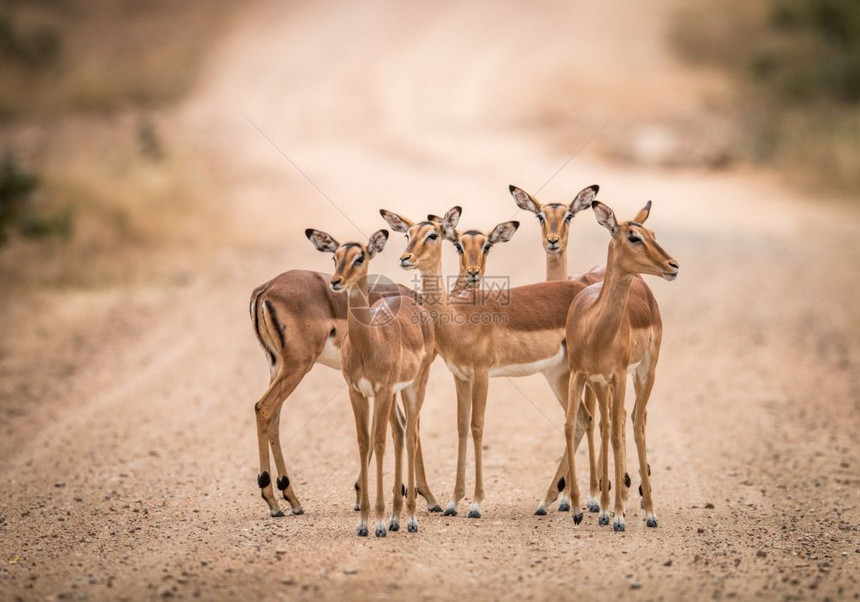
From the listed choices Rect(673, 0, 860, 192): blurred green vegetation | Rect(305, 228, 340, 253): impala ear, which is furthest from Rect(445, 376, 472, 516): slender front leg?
Rect(673, 0, 860, 192): blurred green vegetation

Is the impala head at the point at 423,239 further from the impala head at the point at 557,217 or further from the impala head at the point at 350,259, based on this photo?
the impala head at the point at 557,217

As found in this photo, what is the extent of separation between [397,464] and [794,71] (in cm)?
2673

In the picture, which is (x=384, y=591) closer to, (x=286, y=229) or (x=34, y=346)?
(x=34, y=346)

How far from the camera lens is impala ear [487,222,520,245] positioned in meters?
9.66

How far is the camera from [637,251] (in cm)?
853

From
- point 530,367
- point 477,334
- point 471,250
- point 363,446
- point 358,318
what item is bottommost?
point 363,446

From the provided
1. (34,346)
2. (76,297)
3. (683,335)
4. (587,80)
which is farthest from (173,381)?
(587,80)

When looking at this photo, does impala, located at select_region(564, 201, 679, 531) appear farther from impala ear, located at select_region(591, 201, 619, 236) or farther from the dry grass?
the dry grass

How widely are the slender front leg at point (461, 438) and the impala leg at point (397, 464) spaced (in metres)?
0.50

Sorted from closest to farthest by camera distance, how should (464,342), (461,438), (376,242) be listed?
(376,242) → (464,342) → (461,438)

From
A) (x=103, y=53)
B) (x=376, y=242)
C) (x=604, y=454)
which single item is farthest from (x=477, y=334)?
(x=103, y=53)

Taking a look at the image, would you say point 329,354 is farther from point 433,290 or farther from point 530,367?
point 530,367

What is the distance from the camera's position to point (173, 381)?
14.6 meters

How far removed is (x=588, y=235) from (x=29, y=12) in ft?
86.8
